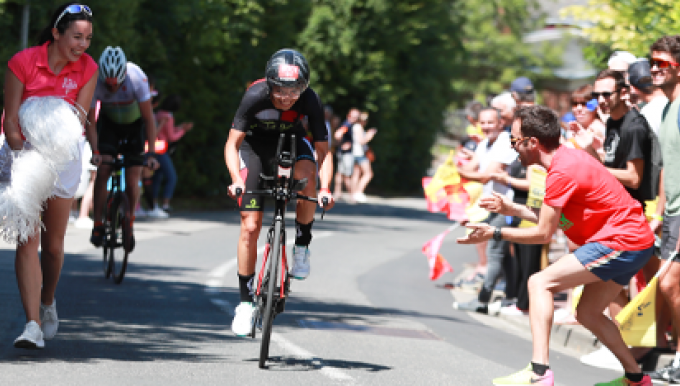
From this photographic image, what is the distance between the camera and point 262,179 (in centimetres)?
695

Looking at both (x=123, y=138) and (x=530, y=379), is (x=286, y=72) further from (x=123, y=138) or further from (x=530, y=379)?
(x=123, y=138)

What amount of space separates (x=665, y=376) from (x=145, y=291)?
467 cm

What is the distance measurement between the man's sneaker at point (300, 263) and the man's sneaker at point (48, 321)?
1585 mm

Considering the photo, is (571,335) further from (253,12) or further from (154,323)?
(253,12)

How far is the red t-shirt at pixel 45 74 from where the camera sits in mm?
6484

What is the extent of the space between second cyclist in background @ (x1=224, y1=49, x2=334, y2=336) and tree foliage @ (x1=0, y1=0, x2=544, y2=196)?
10260 millimetres

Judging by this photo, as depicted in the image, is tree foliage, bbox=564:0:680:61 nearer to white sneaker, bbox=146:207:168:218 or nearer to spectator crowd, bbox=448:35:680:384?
spectator crowd, bbox=448:35:680:384

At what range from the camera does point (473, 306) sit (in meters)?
10.6

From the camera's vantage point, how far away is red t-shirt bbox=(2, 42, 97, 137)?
6.48 meters

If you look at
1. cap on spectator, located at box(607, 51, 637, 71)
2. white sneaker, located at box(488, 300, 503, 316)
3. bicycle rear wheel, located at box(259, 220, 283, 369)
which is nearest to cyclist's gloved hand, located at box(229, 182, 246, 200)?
bicycle rear wheel, located at box(259, 220, 283, 369)

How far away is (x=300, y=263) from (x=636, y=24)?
8.34m

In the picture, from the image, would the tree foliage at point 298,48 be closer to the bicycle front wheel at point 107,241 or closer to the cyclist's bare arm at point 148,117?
the bicycle front wheel at point 107,241

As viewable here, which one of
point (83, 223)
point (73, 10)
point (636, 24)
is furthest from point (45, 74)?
point (636, 24)

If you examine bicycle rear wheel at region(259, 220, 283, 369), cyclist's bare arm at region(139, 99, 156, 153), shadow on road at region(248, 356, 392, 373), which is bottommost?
shadow on road at region(248, 356, 392, 373)
